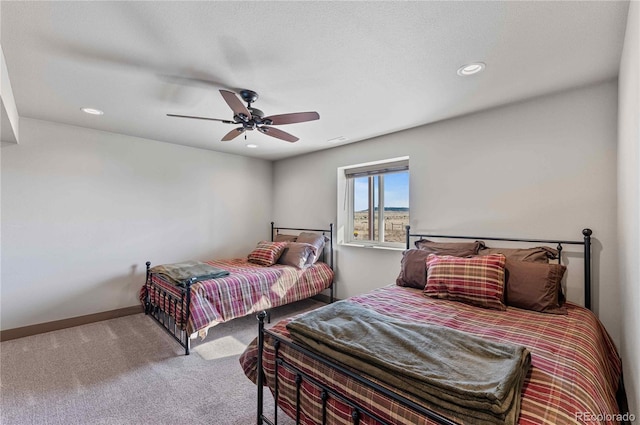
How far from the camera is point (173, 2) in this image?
142 cm

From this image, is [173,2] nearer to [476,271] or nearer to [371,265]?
[476,271]

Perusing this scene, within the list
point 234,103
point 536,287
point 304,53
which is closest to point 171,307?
point 234,103

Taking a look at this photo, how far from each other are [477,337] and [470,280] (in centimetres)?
82

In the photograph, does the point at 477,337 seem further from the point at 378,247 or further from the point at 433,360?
the point at 378,247

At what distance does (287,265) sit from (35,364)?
256 centimetres

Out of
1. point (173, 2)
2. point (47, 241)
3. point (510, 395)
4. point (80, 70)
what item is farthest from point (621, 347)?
point (47, 241)

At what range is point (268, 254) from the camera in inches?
156

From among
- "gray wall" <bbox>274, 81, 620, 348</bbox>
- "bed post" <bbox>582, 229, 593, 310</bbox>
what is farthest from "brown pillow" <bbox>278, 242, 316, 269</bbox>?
"bed post" <bbox>582, 229, 593, 310</bbox>

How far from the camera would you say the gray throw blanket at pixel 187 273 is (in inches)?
117

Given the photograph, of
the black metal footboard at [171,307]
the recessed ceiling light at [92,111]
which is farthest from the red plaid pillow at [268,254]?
the recessed ceiling light at [92,111]

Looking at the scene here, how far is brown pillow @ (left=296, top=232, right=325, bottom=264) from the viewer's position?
4.09m

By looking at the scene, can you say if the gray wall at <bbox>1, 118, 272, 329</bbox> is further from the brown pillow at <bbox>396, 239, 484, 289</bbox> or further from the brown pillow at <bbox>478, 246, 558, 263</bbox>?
the brown pillow at <bbox>478, 246, 558, 263</bbox>

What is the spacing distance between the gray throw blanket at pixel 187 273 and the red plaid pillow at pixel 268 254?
2.42ft

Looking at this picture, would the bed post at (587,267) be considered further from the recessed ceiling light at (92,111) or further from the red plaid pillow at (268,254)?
the recessed ceiling light at (92,111)
